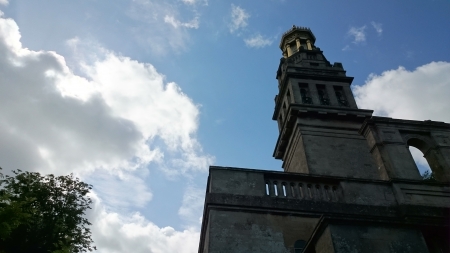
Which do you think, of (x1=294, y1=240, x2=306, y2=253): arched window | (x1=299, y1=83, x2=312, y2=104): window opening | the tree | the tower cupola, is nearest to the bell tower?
(x1=299, y1=83, x2=312, y2=104): window opening

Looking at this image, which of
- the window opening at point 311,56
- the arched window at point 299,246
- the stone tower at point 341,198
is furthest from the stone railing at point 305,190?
the window opening at point 311,56

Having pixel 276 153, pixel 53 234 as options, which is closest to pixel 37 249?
pixel 53 234

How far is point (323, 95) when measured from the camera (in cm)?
2191

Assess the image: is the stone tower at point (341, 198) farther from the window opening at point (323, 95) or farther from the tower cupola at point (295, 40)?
the tower cupola at point (295, 40)

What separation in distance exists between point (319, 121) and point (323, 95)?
301 cm

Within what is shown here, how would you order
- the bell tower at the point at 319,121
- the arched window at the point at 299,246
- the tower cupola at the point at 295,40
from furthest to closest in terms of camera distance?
1. the tower cupola at the point at 295,40
2. the bell tower at the point at 319,121
3. the arched window at the point at 299,246

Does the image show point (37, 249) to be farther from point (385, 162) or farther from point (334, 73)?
point (334, 73)

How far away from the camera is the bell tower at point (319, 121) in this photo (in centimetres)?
1745

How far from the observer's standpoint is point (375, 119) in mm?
16031

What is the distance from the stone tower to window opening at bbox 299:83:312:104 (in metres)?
2.38

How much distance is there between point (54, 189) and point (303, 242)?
62.2ft

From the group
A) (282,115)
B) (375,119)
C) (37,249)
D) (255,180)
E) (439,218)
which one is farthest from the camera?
(282,115)

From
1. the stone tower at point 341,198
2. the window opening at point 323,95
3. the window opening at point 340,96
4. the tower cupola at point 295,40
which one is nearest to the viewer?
the stone tower at point 341,198

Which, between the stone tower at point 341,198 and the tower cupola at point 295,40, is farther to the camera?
the tower cupola at point 295,40
